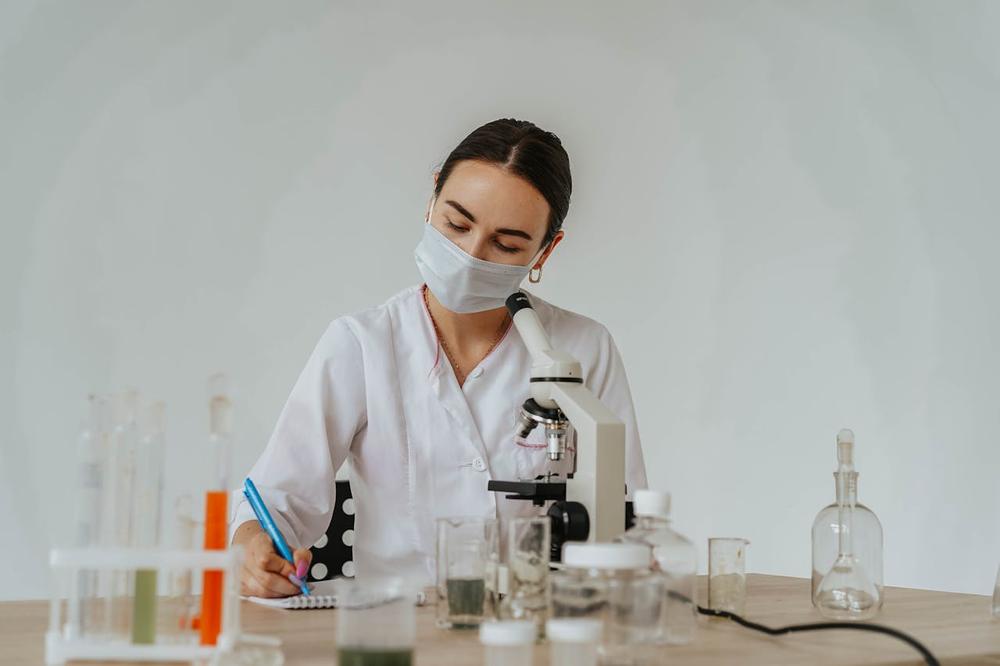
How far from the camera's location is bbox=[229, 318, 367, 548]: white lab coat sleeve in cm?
181

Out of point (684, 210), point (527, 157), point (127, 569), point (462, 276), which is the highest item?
point (684, 210)

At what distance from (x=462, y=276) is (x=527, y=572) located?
87 centimetres

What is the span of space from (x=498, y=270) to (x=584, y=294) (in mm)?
1451

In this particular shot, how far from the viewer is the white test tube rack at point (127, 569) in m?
0.92

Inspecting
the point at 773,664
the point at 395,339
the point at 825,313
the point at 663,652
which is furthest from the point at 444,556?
the point at 825,313

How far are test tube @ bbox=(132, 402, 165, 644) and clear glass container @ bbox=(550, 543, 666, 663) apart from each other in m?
0.37

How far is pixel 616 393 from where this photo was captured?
215cm

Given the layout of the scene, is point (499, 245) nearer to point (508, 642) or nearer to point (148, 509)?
point (148, 509)

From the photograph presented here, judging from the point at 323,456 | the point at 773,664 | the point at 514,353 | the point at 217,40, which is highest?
the point at 217,40

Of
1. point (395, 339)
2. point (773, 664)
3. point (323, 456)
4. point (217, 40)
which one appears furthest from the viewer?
point (217, 40)

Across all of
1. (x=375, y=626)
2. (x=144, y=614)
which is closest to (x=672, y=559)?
(x=375, y=626)

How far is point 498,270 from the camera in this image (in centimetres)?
190

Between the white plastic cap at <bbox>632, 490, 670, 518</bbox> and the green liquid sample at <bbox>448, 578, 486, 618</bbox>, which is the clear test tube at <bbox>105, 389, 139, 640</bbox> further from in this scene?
the white plastic cap at <bbox>632, 490, 670, 518</bbox>

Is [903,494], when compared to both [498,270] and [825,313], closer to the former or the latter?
[825,313]
